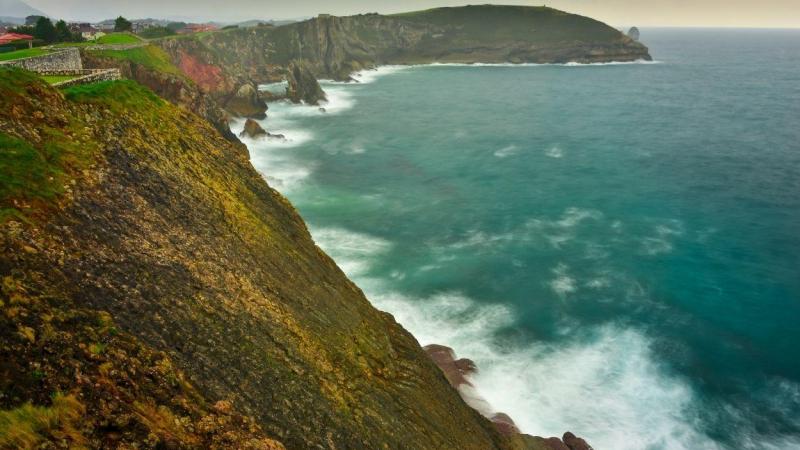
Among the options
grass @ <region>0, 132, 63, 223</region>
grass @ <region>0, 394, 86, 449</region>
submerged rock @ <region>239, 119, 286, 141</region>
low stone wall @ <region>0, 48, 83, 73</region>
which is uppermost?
low stone wall @ <region>0, 48, 83, 73</region>

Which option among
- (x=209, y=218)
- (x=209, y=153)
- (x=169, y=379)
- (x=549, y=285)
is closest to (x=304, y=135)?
(x=549, y=285)

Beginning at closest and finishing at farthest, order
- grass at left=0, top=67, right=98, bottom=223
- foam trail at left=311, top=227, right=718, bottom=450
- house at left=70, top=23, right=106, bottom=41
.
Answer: grass at left=0, top=67, right=98, bottom=223 → foam trail at left=311, top=227, right=718, bottom=450 → house at left=70, top=23, right=106, bottom=41

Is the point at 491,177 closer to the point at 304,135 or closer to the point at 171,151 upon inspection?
the point at 304,135

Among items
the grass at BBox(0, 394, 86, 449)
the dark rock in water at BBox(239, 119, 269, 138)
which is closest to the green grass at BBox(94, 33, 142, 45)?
the dark rock in water at BBox(239, 119, 269, 138)

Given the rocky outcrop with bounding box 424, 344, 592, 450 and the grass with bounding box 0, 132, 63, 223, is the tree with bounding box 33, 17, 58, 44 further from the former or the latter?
the rocky outcrop with bounding box 424, 344, 592, 450

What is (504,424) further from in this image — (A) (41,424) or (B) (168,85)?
(B) (168,85)

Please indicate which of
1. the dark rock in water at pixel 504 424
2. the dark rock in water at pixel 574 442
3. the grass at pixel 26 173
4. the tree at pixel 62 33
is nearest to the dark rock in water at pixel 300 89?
the tree at pixel 62 33

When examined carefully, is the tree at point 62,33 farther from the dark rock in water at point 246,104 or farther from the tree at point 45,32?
the dark rock in water at point 246,104
